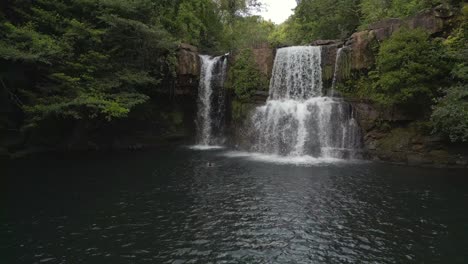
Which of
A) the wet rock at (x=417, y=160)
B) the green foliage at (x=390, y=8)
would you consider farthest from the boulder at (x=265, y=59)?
the wet rock at (x=417, y=160)

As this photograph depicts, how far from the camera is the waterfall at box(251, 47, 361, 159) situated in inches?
770

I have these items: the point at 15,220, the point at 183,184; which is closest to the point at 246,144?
the point at 183,184

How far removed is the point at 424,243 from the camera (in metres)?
8.03

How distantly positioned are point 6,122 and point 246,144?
45.9 ft

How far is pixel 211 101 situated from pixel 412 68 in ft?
46.3

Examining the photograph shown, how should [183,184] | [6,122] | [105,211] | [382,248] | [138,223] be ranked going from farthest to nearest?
[6,122] → [183,184] → [105,211] → [138,223] → [382,248]

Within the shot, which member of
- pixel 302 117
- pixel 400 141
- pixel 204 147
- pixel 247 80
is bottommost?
pixel 204 147

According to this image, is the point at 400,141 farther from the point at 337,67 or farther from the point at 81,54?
the point at 81,54

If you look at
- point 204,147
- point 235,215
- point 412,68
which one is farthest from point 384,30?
point 235,215

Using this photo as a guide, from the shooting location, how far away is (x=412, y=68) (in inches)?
633

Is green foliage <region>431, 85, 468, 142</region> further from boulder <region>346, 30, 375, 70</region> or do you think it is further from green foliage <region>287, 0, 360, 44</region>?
green foliage <region>287, 0, 360, 44</region>

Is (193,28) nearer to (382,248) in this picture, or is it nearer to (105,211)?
(105,211)

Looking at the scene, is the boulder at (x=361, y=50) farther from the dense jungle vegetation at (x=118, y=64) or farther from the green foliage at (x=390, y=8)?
the green foliage at (x=390, y=8)

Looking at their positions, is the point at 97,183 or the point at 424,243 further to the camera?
the point at 97,183
